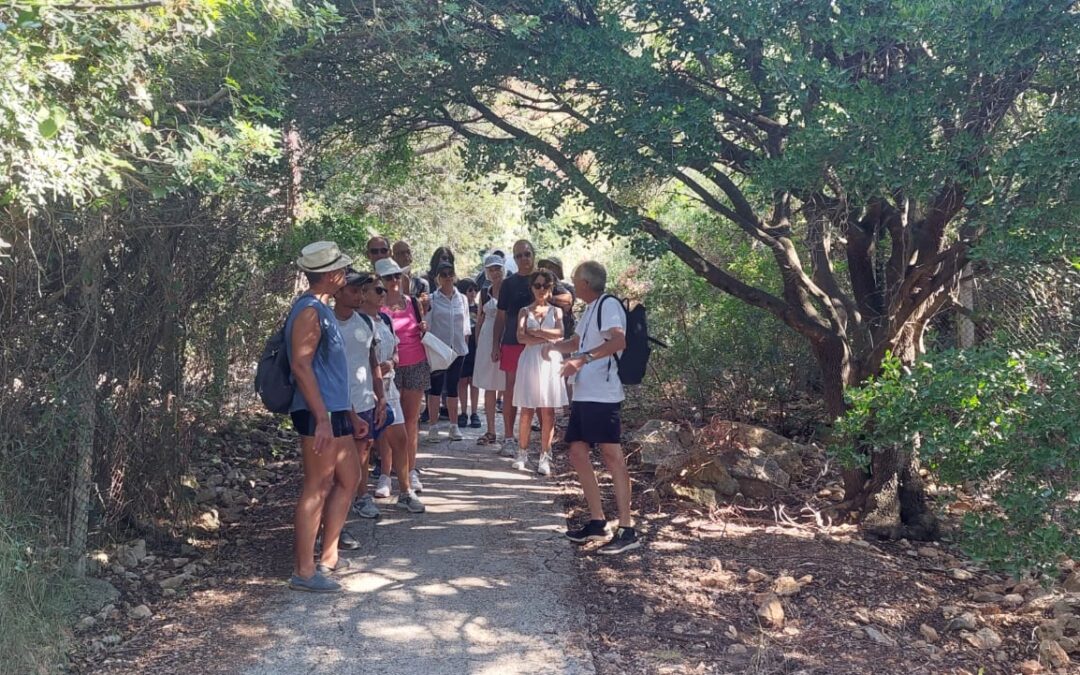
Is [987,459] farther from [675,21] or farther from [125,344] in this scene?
[125,344]

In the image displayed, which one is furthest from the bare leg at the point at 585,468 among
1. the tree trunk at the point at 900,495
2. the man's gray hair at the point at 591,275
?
the tree trunk at the point at 900,495

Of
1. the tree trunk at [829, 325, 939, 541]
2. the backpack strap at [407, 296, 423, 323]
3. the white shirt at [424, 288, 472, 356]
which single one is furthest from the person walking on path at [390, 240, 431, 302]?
the tree trunk at [829, 325, 939, 541]

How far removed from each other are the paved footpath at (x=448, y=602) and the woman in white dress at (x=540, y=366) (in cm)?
84

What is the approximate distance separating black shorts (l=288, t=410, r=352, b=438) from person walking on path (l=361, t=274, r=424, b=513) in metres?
0.91

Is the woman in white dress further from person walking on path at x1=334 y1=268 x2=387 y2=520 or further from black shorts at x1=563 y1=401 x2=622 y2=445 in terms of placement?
person walking on path at x1=334 y1=268 x2=387 y2=520

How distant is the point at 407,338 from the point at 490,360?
1.69 metres

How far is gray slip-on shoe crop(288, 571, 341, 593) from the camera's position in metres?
5.60

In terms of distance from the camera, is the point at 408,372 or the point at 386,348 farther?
the point at 408,372

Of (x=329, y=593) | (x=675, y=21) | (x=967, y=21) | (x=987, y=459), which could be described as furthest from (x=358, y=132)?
(x=987, y=459)

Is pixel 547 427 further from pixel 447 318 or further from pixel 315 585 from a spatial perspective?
pixel 315 585

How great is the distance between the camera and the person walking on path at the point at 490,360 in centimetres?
946

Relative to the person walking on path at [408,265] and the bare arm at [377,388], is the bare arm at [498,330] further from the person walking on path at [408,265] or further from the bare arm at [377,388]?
the bare arm at [377,388]

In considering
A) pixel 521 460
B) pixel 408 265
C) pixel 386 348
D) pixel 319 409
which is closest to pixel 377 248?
pixel 408 265

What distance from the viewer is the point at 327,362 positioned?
17.9 ft
